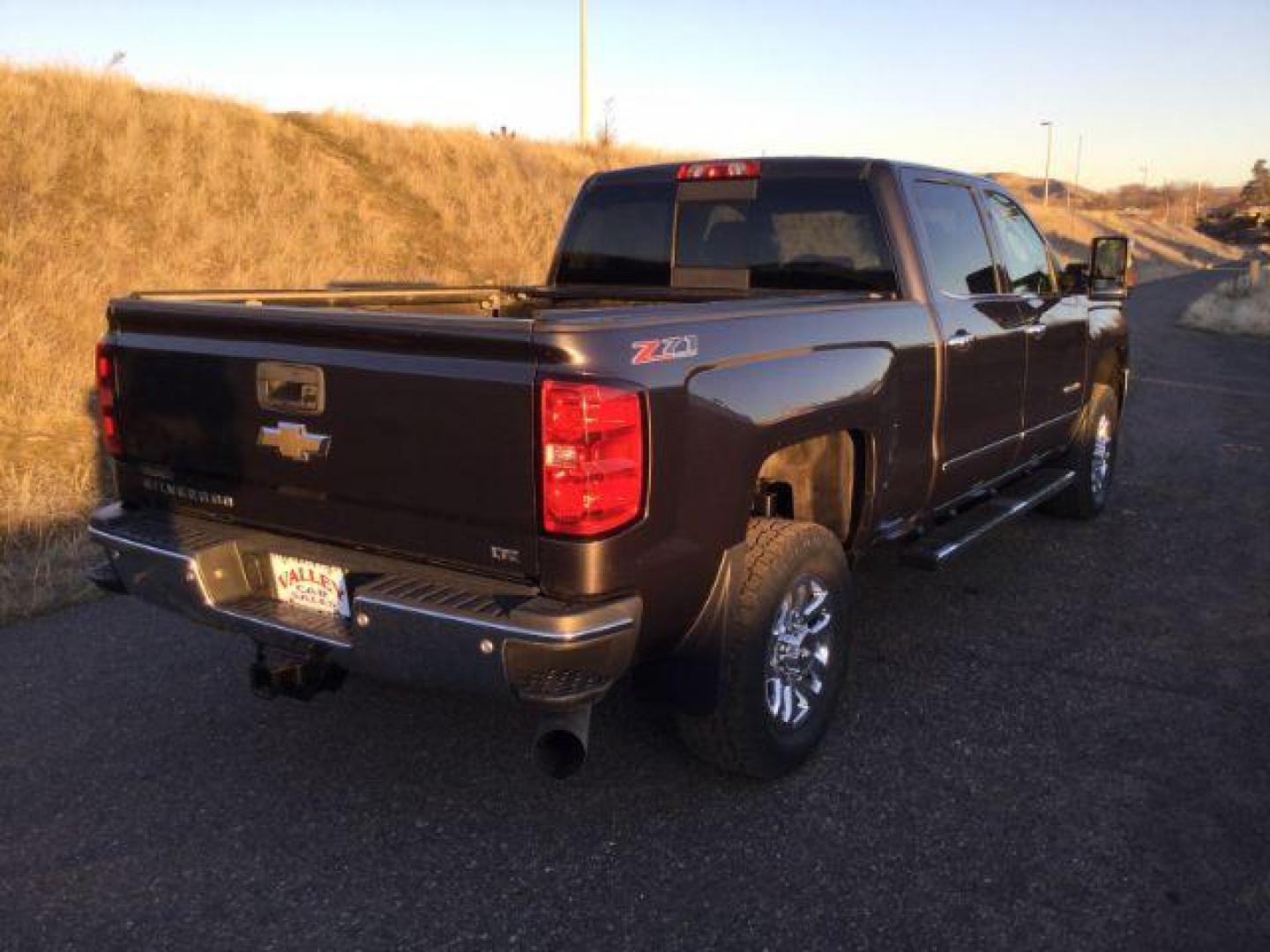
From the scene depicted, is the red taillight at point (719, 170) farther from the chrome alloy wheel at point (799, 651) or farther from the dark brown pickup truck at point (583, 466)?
the chrome alloy wheel at point (799, 651)

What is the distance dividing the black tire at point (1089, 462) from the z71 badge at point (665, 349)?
4.25 metres

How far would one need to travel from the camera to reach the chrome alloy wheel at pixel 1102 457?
654cm

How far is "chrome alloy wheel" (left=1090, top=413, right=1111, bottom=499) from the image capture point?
654 centimetres

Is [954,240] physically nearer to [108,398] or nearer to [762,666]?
[762,666]

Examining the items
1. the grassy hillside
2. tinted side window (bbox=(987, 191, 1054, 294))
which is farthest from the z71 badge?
the grassy hillside

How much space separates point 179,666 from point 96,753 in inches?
27.9

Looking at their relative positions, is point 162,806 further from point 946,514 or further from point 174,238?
point 174,238

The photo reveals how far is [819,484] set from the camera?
3.79 m

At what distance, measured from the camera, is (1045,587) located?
5305mm

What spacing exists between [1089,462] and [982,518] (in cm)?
201

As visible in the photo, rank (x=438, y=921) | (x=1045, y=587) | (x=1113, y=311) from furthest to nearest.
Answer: (x=1113, y=311)
(x=1045, y=587)
(x=438, y=921)

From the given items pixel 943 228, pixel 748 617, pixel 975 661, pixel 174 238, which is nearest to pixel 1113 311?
pixel 943 228

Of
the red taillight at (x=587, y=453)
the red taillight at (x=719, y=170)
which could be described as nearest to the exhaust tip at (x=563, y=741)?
the red taillight at (x=587, y=453)

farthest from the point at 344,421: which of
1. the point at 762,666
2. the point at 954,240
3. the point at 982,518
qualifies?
the point at 982,518
